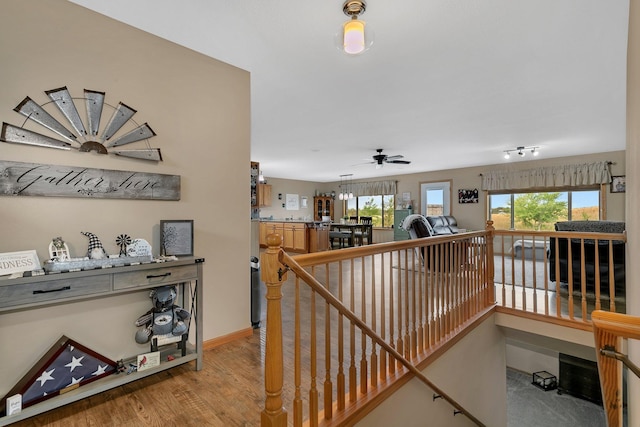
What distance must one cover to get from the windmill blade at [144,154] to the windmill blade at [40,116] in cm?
29

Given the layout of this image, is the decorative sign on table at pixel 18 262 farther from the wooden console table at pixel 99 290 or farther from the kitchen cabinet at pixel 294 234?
the kitchen cabinet at pixel 294 234

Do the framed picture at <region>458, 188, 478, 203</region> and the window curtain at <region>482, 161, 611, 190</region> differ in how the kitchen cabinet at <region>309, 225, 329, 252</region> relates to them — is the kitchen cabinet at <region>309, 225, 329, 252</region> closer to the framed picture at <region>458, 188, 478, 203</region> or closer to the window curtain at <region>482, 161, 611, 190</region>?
the framed picture at <region>458, 188, 478, 203</region>

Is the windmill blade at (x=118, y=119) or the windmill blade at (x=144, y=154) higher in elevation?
the windmill blade at (x=118, y=119)

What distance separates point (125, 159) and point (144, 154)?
126 millimetres

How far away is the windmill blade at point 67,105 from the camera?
1.84m

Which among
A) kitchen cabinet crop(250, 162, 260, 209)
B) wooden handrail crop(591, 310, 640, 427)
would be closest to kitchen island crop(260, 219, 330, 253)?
kitchen cabinet crop(250, 162, 260, 209)

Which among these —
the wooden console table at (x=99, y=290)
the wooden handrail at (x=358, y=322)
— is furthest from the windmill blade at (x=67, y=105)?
the wooden handrail at (x=358, y=322)

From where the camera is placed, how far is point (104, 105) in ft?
6.57

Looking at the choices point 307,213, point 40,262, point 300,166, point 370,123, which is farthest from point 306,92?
point 307,213

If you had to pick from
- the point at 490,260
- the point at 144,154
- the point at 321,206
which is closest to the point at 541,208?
the point at 490,260

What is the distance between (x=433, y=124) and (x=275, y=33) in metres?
2.97

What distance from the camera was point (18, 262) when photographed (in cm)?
161

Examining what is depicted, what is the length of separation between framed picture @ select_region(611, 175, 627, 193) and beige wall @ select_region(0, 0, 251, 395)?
756 cm

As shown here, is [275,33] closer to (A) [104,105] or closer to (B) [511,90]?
(A) [104,105]
